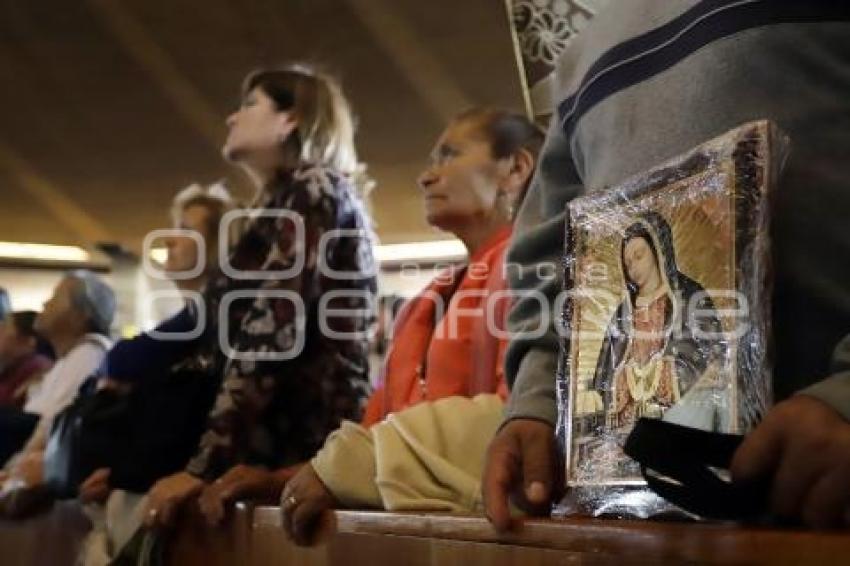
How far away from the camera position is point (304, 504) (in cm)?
114

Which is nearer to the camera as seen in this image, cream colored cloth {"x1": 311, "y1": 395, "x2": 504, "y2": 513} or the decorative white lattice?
cream colored cloth {"x1": 311, "y1": 395, "x2": 504, "y2": 513}

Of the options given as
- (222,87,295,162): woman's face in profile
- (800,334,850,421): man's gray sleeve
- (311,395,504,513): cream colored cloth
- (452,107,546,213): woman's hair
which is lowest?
(311,395,504,513): cream colored cloth

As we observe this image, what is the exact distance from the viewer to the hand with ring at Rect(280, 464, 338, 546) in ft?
3.70

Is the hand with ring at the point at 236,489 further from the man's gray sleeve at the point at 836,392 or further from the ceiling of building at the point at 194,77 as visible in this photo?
the ceiling of building at the point at 194,77

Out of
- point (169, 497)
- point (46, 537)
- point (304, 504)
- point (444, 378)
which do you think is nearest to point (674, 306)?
point (304, 504)

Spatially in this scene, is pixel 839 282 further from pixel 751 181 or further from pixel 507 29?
pixel 507 29

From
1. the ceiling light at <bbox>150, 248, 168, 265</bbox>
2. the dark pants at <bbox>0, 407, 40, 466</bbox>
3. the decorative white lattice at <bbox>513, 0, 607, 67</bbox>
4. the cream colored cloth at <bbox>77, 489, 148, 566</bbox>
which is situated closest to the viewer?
the decorative white lattice at <bbox>513, 0, 607, 67</bbox>

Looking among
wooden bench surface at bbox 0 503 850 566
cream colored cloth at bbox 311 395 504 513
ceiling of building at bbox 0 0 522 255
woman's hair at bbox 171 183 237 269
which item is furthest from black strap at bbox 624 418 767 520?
ceiling of building at bbox 0 0 522 255

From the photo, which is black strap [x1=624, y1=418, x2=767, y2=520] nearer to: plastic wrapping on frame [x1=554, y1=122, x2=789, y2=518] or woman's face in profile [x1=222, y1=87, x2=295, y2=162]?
plastic wrapping on frame [x1=554, y1=122, x2=789, y2=518]

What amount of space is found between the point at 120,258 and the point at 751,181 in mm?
7703

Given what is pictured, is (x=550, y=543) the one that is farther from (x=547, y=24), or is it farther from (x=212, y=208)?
(x=212, y=208)

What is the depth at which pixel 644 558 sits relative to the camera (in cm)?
62

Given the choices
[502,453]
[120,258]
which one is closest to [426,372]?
[502,453]

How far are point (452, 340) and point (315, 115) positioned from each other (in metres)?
0.73
